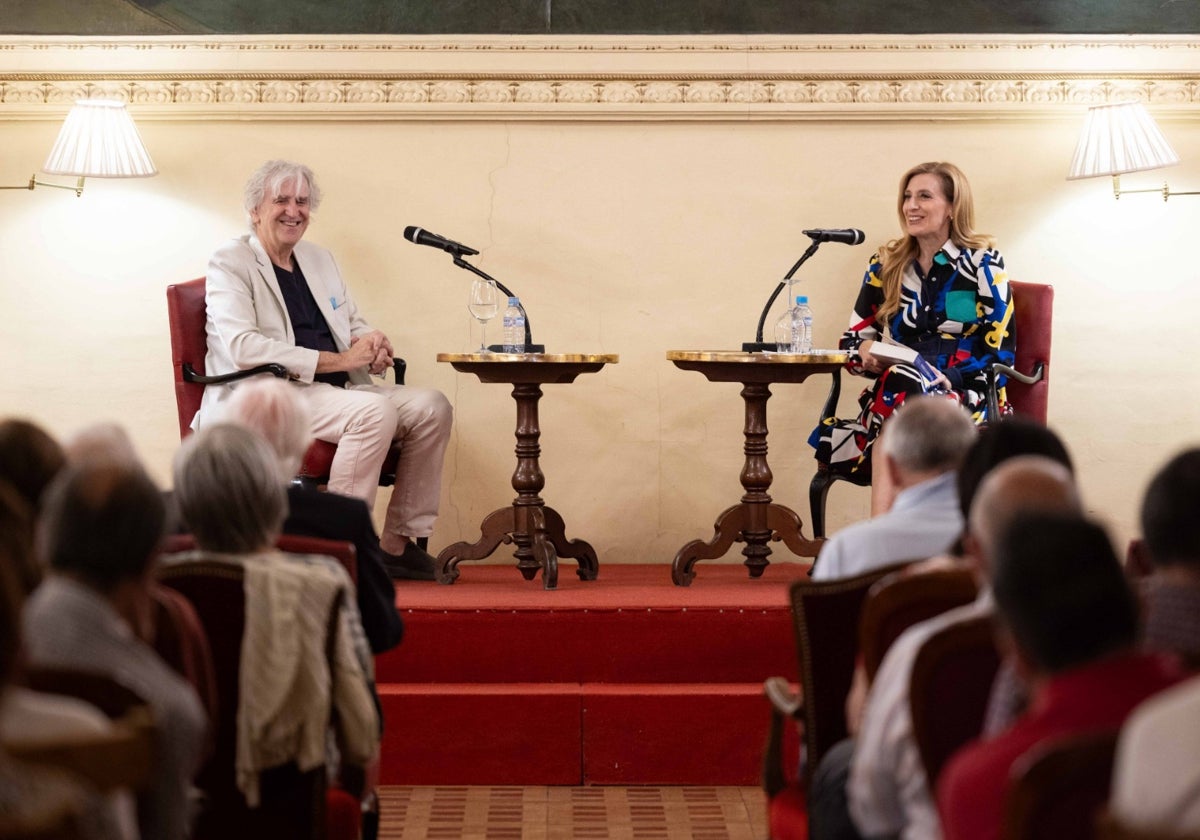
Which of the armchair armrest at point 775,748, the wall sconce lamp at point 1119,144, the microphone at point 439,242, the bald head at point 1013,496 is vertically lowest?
the armchair armrest at point 775,748

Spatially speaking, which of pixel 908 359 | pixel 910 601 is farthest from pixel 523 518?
pixel 910 601

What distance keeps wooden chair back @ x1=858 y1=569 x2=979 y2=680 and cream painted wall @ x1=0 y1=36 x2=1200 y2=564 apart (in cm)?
358

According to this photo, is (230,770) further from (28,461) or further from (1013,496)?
(1013,496)

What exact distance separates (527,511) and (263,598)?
2616 mm

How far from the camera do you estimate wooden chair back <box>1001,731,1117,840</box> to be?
4.40 ft

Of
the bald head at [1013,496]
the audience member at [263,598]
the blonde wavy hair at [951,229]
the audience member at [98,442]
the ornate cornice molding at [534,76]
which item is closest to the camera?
the bald head at [1013,496]

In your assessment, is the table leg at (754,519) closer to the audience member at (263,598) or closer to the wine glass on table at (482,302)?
the wine glass on table at (482,302)

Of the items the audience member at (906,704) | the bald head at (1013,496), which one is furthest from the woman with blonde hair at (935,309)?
the bald head at (1013,496)

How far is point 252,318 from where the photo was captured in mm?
5012

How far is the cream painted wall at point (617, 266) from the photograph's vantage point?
5645 millimetres

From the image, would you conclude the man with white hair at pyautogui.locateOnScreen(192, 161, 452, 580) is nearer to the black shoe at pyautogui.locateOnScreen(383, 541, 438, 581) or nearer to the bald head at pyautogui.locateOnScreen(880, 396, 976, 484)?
the black shoe at pyautogui.locateOnScreen(383, 541, 438, 581)

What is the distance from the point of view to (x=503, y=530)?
16.0 ft

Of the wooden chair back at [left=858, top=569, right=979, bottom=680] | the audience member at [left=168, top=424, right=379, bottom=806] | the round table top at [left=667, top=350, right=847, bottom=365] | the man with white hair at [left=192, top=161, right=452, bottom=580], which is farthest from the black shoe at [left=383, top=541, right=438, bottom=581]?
the wooden chair back at [left=858, top=569, right=979, bottom=680]

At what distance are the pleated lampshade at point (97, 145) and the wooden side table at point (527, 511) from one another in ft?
5.36
